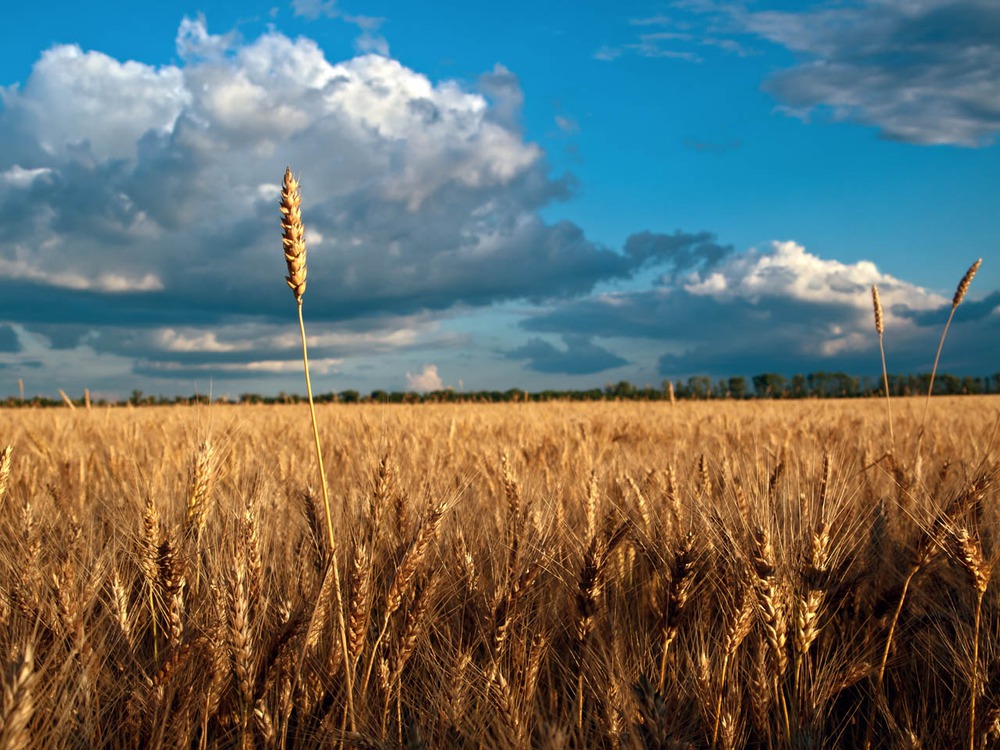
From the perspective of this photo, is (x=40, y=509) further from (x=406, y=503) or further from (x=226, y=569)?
(x=406, y=503)

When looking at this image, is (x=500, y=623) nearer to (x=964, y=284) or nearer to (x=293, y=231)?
(x=293, y=231)

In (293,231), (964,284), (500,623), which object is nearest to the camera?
(293,231)

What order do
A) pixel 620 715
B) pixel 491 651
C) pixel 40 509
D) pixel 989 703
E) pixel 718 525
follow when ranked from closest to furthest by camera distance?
pixel 620 715 < pixel 989 703 < pixel 491 651 < pixel 718 525 < pixel 40 509

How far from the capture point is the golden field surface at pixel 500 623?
5.06ft

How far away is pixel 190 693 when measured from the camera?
1.57 metres

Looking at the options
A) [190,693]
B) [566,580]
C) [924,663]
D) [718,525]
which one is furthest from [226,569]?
[924,663]

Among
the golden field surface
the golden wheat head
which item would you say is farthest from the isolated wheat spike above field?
the golden wheat head

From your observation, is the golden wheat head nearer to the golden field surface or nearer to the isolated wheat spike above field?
the golden field surface

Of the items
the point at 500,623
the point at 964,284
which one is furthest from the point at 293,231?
the point at 964,284

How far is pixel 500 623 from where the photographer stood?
5.76 feet

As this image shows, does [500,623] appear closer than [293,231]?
No

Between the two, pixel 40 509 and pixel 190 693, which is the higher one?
pixel 40 509

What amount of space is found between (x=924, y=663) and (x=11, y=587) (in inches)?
112

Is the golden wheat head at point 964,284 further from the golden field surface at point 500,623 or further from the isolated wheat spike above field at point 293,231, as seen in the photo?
the isolated wheat spike above field at point 293,231
